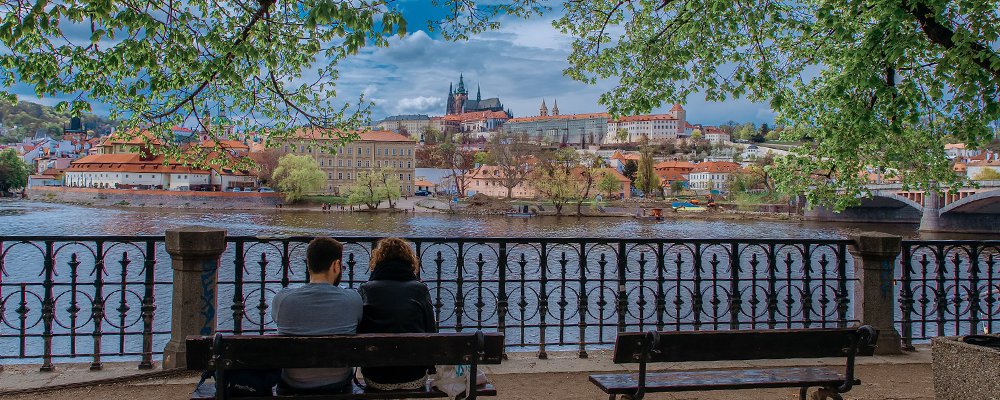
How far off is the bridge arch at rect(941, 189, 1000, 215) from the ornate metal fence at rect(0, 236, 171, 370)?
43341 millimetres

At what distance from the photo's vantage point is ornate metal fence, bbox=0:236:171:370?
5.25 m

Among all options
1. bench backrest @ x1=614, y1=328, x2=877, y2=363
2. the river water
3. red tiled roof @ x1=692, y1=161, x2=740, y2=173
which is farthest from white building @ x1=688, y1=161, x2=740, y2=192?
bench backrest @ x1=614, y1=328, x2=877, y2=363

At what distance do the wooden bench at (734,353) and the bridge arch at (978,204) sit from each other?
46080 mm

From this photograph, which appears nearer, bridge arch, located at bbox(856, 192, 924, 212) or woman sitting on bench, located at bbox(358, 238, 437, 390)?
woman sitting on bench, located at bbox(358, 238, 437, 390)

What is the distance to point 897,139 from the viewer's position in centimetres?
873

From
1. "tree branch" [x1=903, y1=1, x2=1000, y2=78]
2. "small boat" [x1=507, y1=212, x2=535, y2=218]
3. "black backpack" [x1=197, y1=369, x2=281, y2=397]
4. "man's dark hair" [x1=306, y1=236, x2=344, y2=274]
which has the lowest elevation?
"black backpack" [x1=197, y1=369, x2=281, y2=397]

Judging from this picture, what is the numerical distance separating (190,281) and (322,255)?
218 cm

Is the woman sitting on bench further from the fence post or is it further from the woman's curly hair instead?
the fence post

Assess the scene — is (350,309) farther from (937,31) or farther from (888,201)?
(888,201)

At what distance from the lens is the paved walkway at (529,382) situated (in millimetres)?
4707

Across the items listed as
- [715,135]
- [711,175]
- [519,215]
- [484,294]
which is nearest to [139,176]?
[519,215]

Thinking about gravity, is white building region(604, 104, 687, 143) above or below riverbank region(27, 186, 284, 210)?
above

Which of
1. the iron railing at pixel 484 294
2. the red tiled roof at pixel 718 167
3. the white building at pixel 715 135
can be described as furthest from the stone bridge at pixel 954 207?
the white building at pixel 715 135

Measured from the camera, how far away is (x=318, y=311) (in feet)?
11.4
